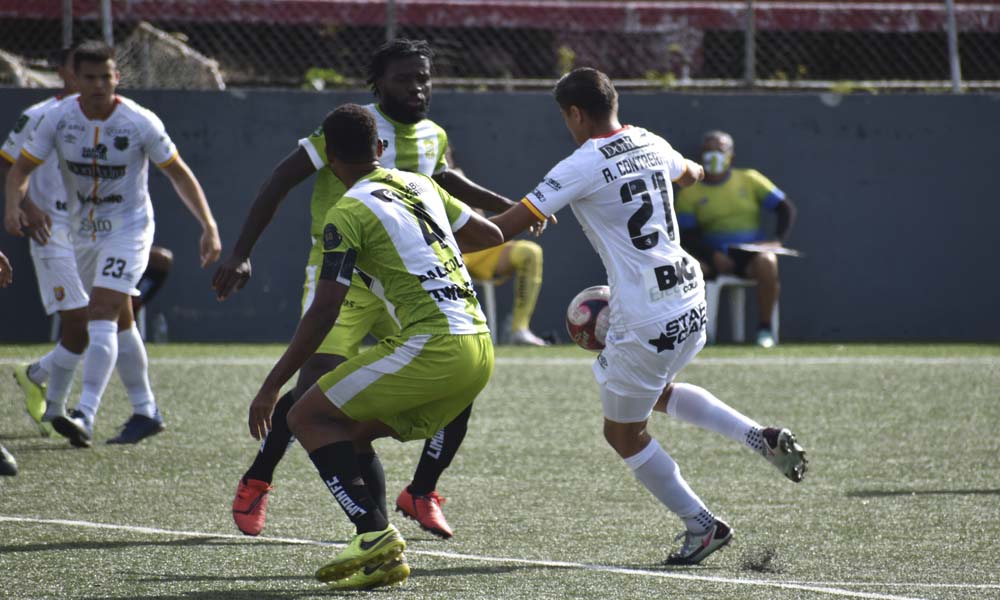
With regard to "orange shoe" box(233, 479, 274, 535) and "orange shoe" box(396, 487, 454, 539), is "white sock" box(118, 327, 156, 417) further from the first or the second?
"orange shoe" box(396, 487, 454, 539)

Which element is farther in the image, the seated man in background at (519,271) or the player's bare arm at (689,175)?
the seated man in background at (519,271)

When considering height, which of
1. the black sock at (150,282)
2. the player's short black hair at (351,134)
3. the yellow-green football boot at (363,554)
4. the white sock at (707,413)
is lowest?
the black sock at (150,282)

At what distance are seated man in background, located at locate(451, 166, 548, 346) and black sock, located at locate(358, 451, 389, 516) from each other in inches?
291

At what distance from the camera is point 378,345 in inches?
190

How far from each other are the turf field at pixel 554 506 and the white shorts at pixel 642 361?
57cm

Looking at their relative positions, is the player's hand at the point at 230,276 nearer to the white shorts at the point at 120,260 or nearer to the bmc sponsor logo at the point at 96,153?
the white shorts at the point at 120,260

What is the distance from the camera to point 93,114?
25.2 ft

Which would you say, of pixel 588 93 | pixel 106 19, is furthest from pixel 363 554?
pixel 106 19

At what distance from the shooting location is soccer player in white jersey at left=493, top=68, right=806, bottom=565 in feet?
17.1

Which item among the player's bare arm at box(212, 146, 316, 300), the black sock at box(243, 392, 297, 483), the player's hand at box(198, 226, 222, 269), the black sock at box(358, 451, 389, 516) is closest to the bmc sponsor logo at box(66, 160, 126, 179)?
the player's hand at box(198, 226, 222, 269)

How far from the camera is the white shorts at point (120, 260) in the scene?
25.1ft

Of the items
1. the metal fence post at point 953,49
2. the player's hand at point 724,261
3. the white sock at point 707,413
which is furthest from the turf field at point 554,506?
the metal fence post at point 953,49

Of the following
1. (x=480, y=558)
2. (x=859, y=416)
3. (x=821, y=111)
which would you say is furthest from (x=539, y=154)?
(x=480, y=558)

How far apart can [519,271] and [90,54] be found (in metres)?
5.89
